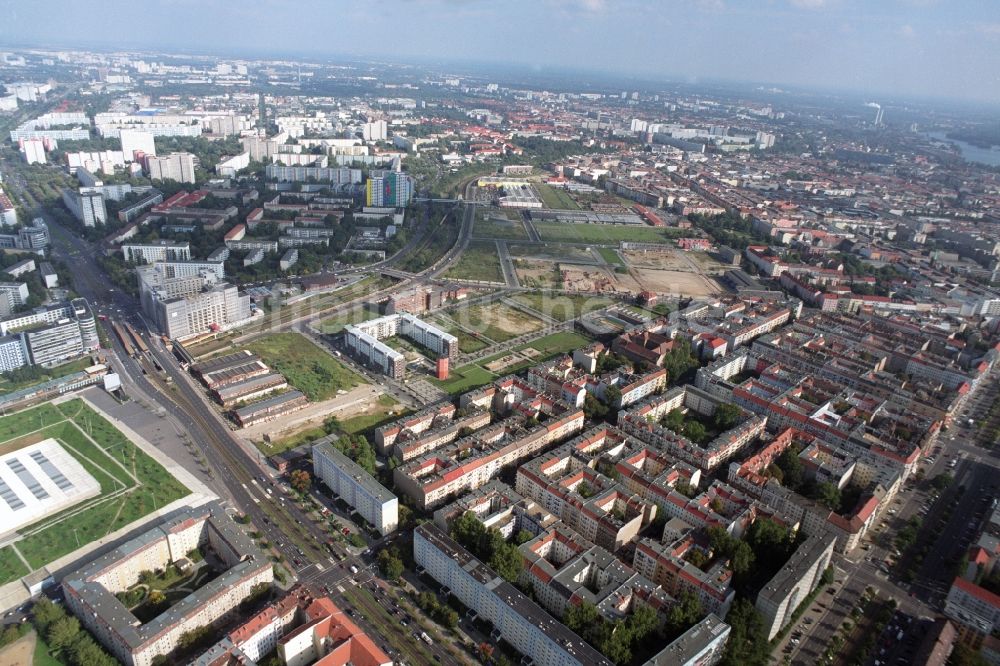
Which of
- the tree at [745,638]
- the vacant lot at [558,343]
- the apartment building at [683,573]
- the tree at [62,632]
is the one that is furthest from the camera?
the vacant lot at [558,343]

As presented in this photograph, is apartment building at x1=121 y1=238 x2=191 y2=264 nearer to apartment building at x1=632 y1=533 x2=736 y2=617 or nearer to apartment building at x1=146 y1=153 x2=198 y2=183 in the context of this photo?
apartment building at x1=146 y1=153 x2=198 y2=183

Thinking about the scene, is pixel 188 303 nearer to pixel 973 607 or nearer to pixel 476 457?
pixel 476 457

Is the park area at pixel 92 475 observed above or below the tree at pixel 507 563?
below

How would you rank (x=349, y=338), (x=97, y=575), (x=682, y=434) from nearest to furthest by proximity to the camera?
(x=97, y=575), (x=682, y=434), (x=349, y=338)

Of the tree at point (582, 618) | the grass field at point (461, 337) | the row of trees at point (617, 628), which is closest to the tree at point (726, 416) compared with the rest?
the row of trees at point (617, 628)

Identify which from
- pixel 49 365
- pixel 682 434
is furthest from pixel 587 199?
pixel 49 365

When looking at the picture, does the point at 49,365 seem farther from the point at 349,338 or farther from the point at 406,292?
the point at 406,292

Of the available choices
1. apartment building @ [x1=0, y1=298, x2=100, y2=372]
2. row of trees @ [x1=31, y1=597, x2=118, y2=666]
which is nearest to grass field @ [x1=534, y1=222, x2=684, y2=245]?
apartment building @ [x1=0, y1=298, x2=100, y2=372]

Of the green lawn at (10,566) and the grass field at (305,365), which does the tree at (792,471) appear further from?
the green lawn at (10,566)
